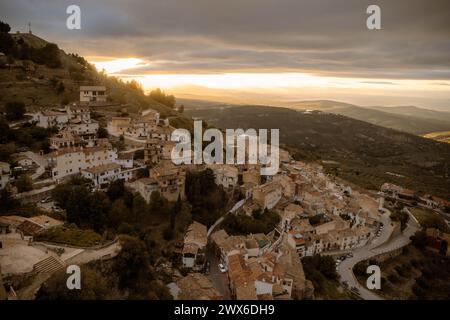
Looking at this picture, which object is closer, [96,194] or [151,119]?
[96,194]

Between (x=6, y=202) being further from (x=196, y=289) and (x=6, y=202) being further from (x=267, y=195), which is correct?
(x=267, y=195)

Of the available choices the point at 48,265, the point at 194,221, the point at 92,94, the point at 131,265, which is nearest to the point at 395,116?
the point at 92,94

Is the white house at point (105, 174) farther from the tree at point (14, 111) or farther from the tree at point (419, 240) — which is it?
the tree at point (419, 240)

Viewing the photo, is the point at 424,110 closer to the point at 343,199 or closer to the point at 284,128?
the point at 284,128

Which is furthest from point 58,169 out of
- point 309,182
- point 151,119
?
point 309,182

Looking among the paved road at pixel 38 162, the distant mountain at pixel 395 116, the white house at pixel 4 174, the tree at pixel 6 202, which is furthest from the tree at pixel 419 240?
the distant mountain at pixel 395 116

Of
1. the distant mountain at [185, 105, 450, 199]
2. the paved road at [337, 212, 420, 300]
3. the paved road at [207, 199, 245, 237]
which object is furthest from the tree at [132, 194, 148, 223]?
the distant mountain at [185, 105, 450, 199]
